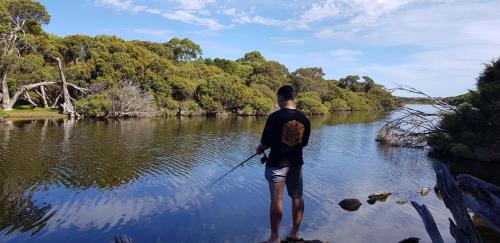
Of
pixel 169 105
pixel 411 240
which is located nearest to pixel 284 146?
pixel 411 240

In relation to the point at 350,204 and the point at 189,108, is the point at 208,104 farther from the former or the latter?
the point at 350,204

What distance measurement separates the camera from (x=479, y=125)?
76.2ft

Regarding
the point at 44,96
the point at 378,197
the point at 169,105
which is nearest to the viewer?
the point at 378,197

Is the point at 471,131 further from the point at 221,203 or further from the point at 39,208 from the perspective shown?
the point at 39,208

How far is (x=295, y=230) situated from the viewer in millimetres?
7344

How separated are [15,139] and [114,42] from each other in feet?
120

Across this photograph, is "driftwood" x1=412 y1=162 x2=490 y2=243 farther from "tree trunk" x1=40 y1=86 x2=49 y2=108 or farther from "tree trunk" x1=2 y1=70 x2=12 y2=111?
"tree trunk" x1=40 y1=86 x2=49 y2=108

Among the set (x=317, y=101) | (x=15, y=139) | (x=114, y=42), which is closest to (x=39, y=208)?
(x=15, y=139)

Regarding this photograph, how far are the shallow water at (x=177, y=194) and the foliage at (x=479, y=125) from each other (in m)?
2.44

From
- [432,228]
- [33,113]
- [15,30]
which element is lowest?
[33,113]

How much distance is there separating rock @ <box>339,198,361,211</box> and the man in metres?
5.88

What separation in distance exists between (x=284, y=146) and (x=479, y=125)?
811 inches

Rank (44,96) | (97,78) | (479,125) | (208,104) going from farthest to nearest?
(208,104) → (97,78) → (44,96) → (479,125)

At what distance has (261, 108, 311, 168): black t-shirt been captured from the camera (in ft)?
22.3
